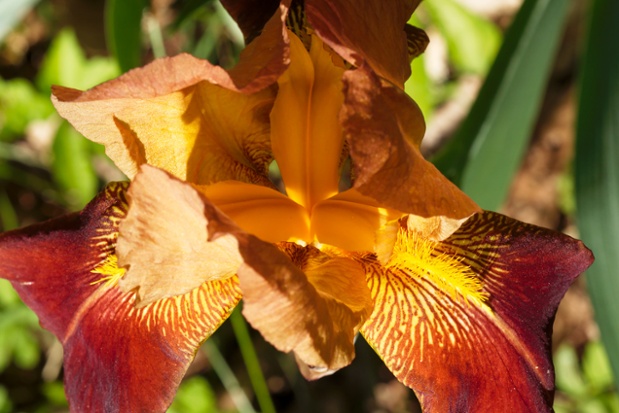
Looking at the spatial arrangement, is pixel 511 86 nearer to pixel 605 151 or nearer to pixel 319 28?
pixel 605 151

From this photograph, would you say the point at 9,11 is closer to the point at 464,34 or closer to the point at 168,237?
the point at 168,237

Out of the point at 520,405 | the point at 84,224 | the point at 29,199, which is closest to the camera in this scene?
the point at 520,405

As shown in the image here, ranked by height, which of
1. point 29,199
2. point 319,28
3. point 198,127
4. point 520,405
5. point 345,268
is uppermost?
point 319,28

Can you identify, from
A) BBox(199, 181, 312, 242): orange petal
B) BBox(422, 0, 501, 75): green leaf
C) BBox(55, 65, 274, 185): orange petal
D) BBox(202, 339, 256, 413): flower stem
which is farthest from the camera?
BBox(202, 339, 256, 413): flower stem

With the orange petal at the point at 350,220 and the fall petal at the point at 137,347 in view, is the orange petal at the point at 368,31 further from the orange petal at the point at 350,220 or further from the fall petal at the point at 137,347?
the fall petal at the point at 137,347

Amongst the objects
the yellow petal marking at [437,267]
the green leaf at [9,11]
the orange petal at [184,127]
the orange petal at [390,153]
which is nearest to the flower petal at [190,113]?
the orange petal at [184,127]

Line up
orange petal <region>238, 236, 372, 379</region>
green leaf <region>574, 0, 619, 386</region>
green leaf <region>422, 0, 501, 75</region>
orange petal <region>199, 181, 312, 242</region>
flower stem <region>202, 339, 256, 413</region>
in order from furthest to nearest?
flower stem <region>202, 339, 256, 413</region> < green leaf <region>422, 0, 501, 75</region> < green leaf <region>574, 0, 619, 386</region> < orange petal <region>199, 181, 312, 242</region> < orange petal <region>238, 236, 372, 379</region>

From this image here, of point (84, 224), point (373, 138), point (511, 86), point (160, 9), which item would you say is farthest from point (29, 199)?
point (373, 138)

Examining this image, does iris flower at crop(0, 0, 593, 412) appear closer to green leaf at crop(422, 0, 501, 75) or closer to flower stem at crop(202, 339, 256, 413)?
green leaf at crop(422, 0, 501, 75)

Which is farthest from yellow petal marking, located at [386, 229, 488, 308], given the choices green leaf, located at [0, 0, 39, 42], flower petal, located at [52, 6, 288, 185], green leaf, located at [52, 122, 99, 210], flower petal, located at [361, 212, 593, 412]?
green leaf, located at [52, 122, 99, 210]
